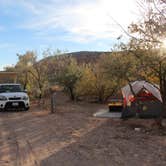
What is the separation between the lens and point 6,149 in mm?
8453

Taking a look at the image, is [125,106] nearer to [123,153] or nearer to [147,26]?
[147,26]

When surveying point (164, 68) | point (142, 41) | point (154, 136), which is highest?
point (142, 41)

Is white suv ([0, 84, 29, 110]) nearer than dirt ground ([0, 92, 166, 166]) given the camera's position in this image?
No

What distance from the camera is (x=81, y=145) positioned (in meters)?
8.72

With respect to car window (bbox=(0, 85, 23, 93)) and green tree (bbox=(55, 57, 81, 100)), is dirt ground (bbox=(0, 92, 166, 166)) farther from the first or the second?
green tree (bbox=(55, 57, 81, 100))

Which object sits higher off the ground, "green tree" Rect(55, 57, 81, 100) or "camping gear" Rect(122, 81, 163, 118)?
"green tree" Rect(55, 57, 81, 100)

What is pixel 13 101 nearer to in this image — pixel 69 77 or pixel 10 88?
pixel 10 88

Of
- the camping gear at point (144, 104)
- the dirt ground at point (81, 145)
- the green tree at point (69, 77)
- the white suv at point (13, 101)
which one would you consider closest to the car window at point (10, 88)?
the white suv at point (13, 101)

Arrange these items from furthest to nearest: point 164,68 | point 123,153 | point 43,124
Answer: point 43,124 → point 164,68 → point 123,153

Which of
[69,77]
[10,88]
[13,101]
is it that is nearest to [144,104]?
[13,101]

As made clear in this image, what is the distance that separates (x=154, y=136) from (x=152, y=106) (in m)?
4.85

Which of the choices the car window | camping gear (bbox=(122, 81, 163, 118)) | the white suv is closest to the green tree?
the car window

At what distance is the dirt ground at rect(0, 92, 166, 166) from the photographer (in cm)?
717

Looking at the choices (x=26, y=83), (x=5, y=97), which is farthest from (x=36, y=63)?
(x=5, y=97)
